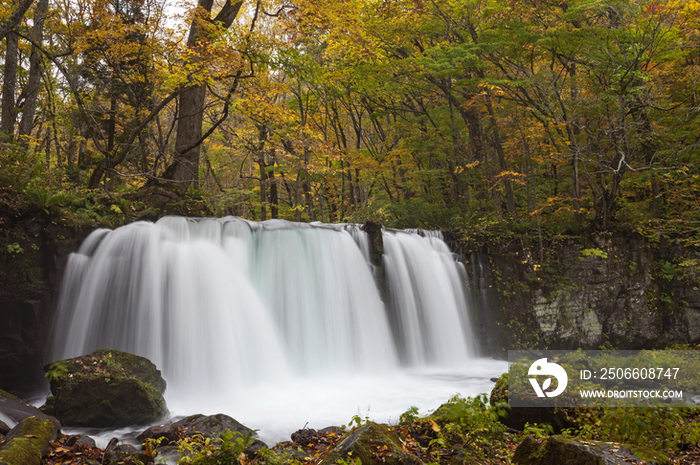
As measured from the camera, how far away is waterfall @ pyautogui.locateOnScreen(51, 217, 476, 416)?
7.48 metres

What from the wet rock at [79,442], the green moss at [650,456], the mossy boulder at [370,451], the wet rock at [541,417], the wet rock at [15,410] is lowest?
the wet rock at [541,417]

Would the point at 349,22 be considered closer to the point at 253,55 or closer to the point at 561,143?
the point at 253,55

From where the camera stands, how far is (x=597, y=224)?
1324cm

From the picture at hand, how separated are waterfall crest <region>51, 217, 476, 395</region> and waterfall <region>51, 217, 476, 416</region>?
2cm

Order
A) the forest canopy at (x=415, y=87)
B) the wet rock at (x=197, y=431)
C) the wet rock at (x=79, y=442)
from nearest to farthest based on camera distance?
the wet rock at (x=79, y=442), the wet rock at (x=197, y=431), the forest canopy at (x=415, y=87)

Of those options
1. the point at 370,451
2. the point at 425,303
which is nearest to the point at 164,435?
the point at 370,451

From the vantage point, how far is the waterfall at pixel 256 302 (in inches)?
294

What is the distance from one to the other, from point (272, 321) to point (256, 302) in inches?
22.1

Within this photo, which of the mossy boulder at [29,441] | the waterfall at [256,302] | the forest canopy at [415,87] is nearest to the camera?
the mossy boulder at [29,441]

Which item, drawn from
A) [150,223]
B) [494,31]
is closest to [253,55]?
[150,223]

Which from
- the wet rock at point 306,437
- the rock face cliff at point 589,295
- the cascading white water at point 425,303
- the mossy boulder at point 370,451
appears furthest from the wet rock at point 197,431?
the rock face cliff at point 589,295

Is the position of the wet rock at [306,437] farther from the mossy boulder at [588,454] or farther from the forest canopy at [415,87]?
the forest canopy at [415,87]

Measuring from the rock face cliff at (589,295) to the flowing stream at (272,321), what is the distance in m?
1.87

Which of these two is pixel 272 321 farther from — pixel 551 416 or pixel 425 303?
pixel 551 416
